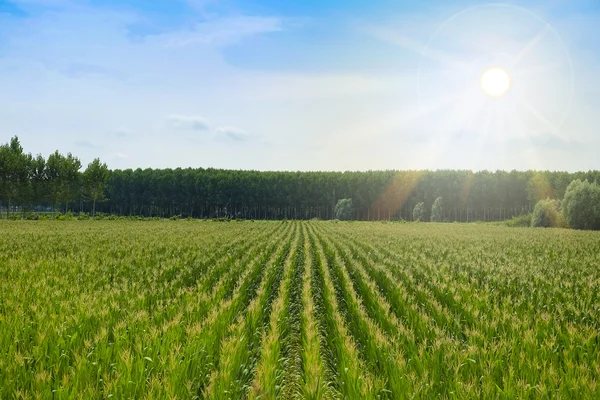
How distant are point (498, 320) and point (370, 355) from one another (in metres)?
2.82

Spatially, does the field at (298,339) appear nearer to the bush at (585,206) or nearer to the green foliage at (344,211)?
the bush at (585,206)

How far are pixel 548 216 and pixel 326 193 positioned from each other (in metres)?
75.6

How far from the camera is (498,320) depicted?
7855 mm

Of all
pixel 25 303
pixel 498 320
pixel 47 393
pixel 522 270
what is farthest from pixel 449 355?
pixel 522 270

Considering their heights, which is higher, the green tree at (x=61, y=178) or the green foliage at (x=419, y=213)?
the green tree at (x=61, y=178)

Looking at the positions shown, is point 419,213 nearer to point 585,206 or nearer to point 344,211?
point 344,211

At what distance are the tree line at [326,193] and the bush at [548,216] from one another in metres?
61.7

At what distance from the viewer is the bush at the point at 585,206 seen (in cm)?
5897

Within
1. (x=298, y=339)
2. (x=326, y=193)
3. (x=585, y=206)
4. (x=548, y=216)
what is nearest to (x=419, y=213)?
(x=326, y=193)

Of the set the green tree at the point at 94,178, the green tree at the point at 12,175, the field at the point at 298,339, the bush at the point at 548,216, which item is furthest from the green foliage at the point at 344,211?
the field at the point at 298,339

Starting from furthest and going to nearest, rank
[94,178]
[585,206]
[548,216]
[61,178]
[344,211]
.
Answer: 1. [344,211]
2. [94,178]
3. [61,178]
4. [548,216]
5. [585,206]

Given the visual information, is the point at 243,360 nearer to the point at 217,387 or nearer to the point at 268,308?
→ the point at 217,387

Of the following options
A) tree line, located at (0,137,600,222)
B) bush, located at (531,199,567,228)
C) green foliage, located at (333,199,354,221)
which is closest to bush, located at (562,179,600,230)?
bush, located at (531,199,567,228)

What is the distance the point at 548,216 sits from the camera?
2591 inches
